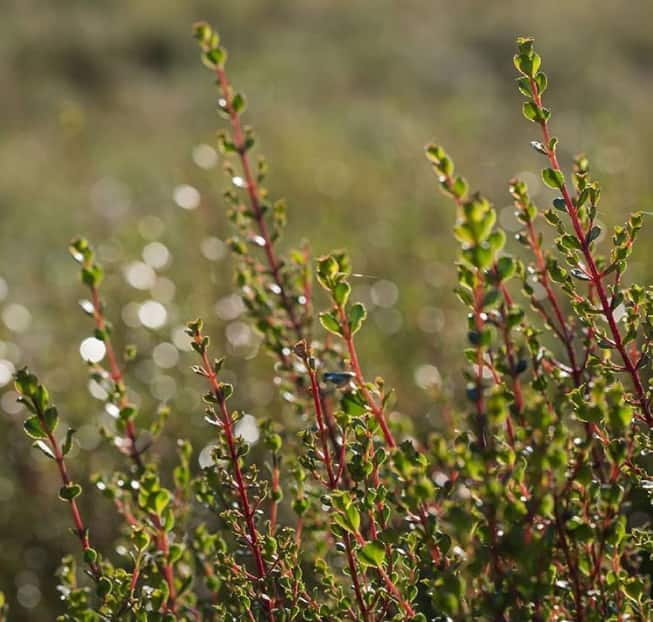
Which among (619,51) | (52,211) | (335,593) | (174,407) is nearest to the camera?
(335,593)

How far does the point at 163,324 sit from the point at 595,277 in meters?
3.34

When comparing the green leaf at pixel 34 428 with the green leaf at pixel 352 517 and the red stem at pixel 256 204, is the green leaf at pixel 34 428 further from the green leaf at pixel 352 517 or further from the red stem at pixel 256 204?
the red stem at pixel 256 204

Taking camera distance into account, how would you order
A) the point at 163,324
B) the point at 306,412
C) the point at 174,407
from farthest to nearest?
the point at 163,324, the point at 174,407, the point at 306,412

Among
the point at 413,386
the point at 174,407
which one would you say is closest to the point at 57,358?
the point at 174,407

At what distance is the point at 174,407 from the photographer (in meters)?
3.61

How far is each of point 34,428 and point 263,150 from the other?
20.2 feet

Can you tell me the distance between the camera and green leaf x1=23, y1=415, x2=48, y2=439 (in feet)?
3.66

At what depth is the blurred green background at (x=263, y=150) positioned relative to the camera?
375cm

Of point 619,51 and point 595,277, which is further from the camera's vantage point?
point 619,51

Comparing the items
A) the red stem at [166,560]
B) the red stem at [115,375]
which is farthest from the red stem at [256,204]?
the red stem at [166,560]

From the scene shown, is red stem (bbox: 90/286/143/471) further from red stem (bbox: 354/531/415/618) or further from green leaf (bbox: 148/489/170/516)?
red stem (bbox: 354/531/415/618)

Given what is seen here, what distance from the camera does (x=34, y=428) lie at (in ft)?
3.67

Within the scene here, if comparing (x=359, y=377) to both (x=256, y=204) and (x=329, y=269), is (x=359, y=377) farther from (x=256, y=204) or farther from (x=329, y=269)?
(x=256, y=204)

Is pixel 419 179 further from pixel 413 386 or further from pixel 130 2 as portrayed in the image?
pixel 130 2
